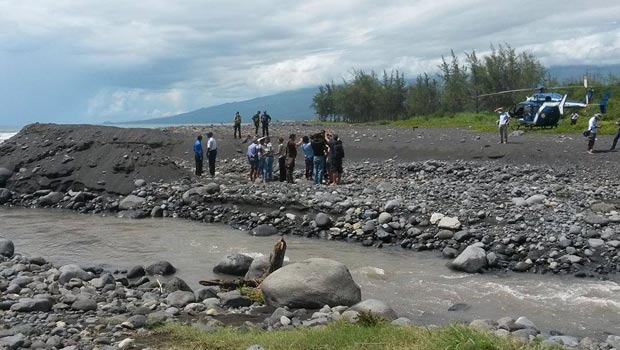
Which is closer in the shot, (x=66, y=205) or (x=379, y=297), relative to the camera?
(x=379, y=297)

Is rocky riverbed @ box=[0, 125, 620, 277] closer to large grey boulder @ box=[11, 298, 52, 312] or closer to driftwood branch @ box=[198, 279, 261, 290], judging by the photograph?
driftwood branch @ box=[198, 279, 261, 290]

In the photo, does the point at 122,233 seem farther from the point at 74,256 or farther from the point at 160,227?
the point at 74,256

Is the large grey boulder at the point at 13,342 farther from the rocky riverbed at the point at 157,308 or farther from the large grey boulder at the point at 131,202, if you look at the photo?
the large grey boulder at the point at 131,202

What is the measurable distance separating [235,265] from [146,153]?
1800cm

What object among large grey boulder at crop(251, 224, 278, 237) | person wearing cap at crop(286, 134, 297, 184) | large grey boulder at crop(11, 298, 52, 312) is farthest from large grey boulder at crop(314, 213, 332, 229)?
large grey boulder at crop(11, 298, 52, 312)

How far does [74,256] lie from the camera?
1565cm

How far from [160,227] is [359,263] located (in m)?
8.45

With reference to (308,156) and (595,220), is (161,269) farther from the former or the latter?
(308,156)

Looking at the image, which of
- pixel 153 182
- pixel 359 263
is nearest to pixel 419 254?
pixel 359 263

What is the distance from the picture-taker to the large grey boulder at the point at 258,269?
479 inches

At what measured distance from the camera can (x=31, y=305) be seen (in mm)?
9328

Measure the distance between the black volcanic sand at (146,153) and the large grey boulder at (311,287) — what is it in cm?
1634

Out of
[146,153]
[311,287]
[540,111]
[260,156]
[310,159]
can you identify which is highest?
[540,111]

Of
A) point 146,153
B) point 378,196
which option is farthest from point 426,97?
point 378,196
